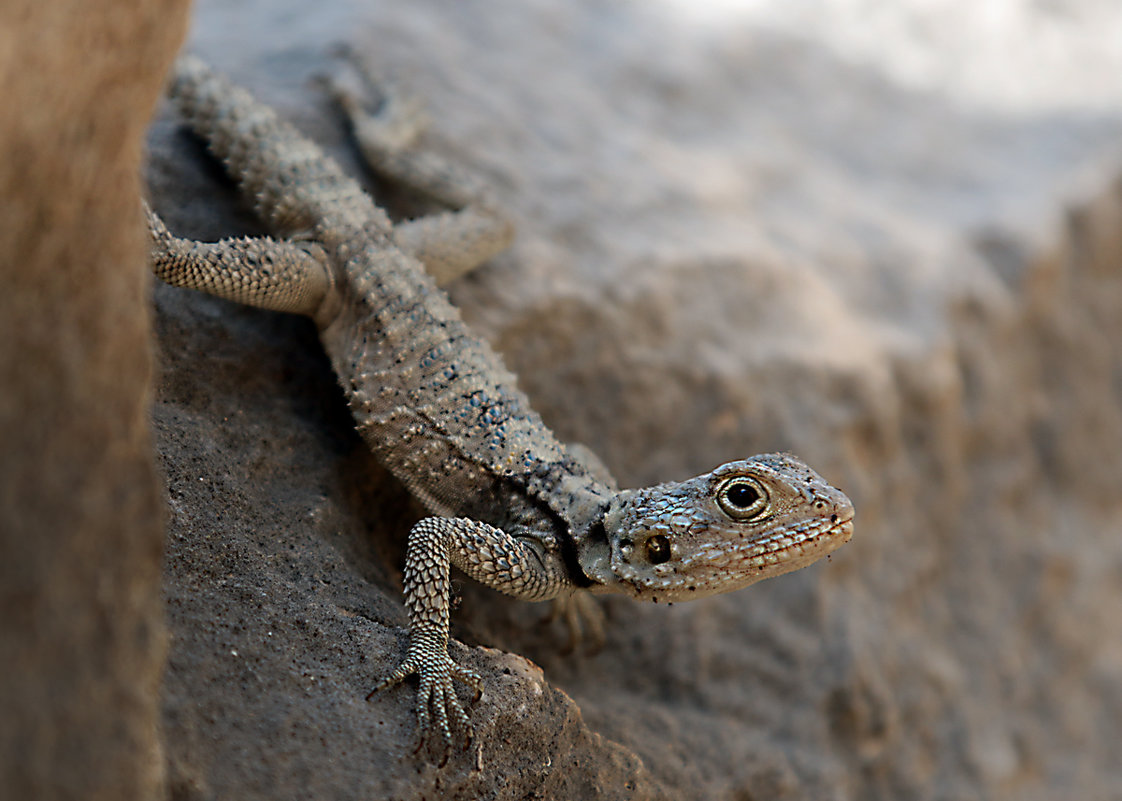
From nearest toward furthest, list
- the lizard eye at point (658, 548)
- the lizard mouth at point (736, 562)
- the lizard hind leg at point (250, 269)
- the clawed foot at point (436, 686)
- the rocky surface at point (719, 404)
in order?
the clawed foot at point (436, 686), the rocky surface at point (719, 404), the lizard mouth at point (736, 562), the lizard eye at point (658, 548), the lizard hind leg at point (250, 269)

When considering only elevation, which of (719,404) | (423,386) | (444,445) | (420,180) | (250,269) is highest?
(420,180)

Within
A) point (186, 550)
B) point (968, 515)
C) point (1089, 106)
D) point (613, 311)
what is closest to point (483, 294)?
point (613, 311)

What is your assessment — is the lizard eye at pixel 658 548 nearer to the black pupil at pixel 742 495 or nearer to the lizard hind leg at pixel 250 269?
the black pupil at pixel 742 495

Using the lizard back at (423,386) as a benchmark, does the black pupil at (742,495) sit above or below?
above

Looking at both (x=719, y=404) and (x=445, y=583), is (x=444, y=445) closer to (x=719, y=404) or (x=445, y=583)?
(x=445, y=583)

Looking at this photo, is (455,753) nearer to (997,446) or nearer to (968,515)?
(968,515)

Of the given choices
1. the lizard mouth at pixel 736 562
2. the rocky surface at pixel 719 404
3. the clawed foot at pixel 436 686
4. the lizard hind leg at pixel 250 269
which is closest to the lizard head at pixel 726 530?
the lizard mouth at pixel 736 562

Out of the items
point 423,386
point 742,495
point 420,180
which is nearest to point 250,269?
point 423,386
